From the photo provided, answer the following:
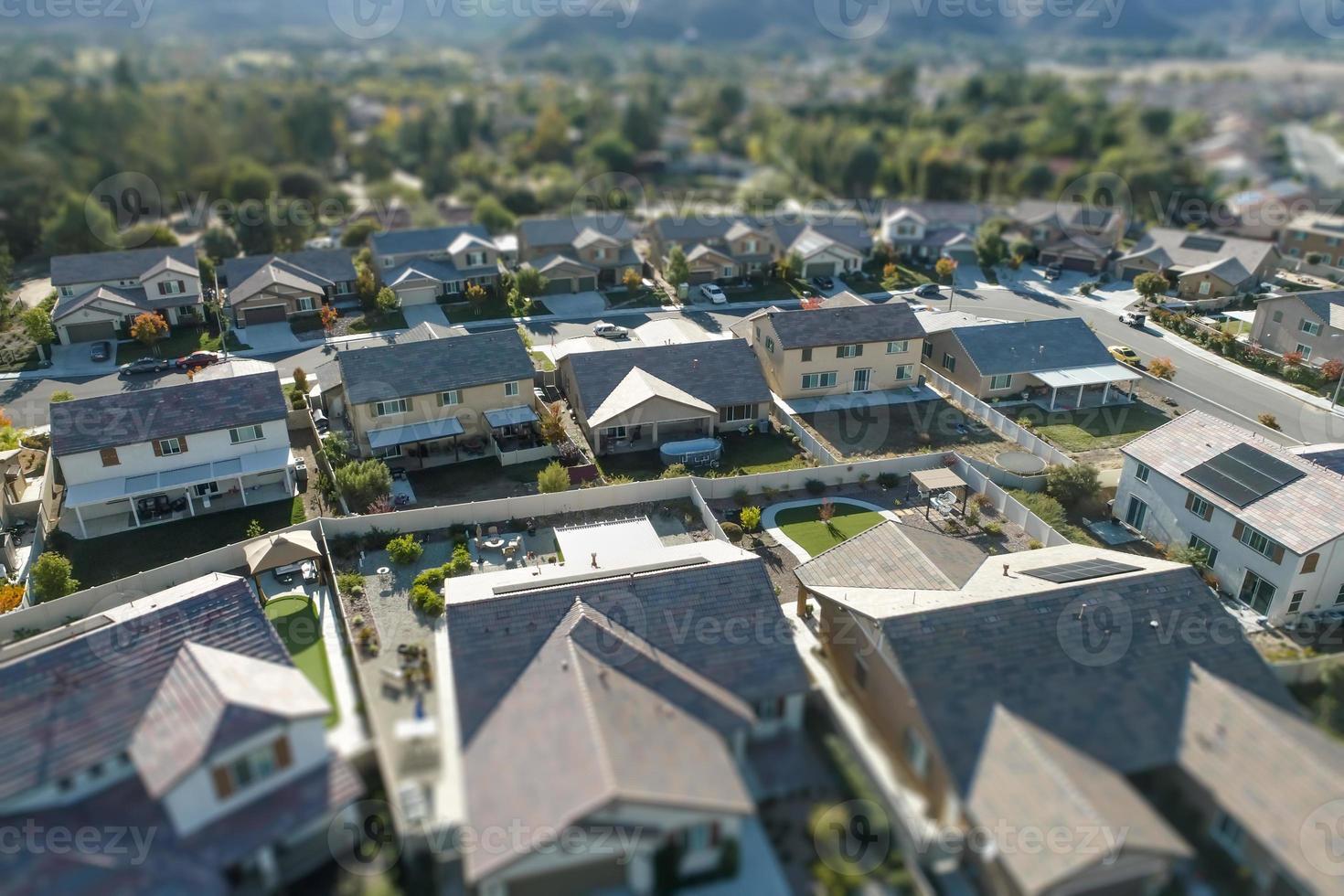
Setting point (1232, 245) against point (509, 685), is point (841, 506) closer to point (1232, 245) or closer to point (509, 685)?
point (509, 685)

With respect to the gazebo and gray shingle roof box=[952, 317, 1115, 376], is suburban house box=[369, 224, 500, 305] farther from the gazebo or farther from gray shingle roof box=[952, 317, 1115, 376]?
the gazebo

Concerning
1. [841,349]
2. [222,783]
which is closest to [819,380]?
[841,349]

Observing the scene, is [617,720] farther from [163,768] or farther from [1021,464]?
[1021,464]

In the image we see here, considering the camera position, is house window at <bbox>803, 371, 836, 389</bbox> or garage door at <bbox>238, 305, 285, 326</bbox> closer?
house window at <bbox>803, 371, 836, 389</bbox>

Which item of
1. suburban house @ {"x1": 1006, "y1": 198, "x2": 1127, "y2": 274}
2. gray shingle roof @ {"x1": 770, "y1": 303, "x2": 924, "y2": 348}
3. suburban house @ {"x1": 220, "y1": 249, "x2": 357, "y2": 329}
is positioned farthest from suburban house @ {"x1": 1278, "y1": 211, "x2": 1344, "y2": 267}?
suburban house @ {"x1": 220, "y1": 249, "x2": 357, "y2": 329}

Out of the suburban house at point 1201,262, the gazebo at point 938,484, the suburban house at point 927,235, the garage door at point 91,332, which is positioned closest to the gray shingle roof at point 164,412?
the garage door at point 91,332

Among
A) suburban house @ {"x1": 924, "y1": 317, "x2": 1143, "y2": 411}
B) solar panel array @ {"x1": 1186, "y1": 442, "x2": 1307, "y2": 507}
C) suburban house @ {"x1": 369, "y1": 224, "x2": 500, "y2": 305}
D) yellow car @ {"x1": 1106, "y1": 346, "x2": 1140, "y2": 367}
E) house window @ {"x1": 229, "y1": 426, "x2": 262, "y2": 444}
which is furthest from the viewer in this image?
suburban house @ {"x1": 369, "y1": 224, "x2": 500, "y2": 305}

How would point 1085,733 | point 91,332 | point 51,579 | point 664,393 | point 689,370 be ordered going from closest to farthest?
point 1085,733 → point 51,579 → point 664,393 → point 689,370 → point 91,332

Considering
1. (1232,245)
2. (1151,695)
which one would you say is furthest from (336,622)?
(1232,245)
